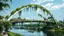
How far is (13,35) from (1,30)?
3.98m

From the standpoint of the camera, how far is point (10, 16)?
1003 inches

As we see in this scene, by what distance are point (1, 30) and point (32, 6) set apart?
426 centimetres

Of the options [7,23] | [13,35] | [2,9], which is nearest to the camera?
[13,35]

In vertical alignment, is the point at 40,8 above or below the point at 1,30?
above

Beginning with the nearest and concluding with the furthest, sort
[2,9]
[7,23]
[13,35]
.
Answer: [13,35]
[2,9]
[7,23]

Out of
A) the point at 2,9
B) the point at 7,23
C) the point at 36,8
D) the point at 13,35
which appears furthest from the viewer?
the point at 36,8

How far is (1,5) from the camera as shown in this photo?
19.9 m

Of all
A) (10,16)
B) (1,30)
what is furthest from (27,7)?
(1,30)

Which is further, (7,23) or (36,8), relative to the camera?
(36,8)

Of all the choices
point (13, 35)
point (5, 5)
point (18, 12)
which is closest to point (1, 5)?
point (5, 5)

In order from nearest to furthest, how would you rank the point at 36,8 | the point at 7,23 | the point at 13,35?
the point at 13,35
the point at 7,23
the point at 36,8

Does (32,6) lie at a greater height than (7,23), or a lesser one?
greater

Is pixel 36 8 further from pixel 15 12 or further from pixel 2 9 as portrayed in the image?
pixel 2 9

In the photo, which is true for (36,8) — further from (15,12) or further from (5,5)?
(5,5)
